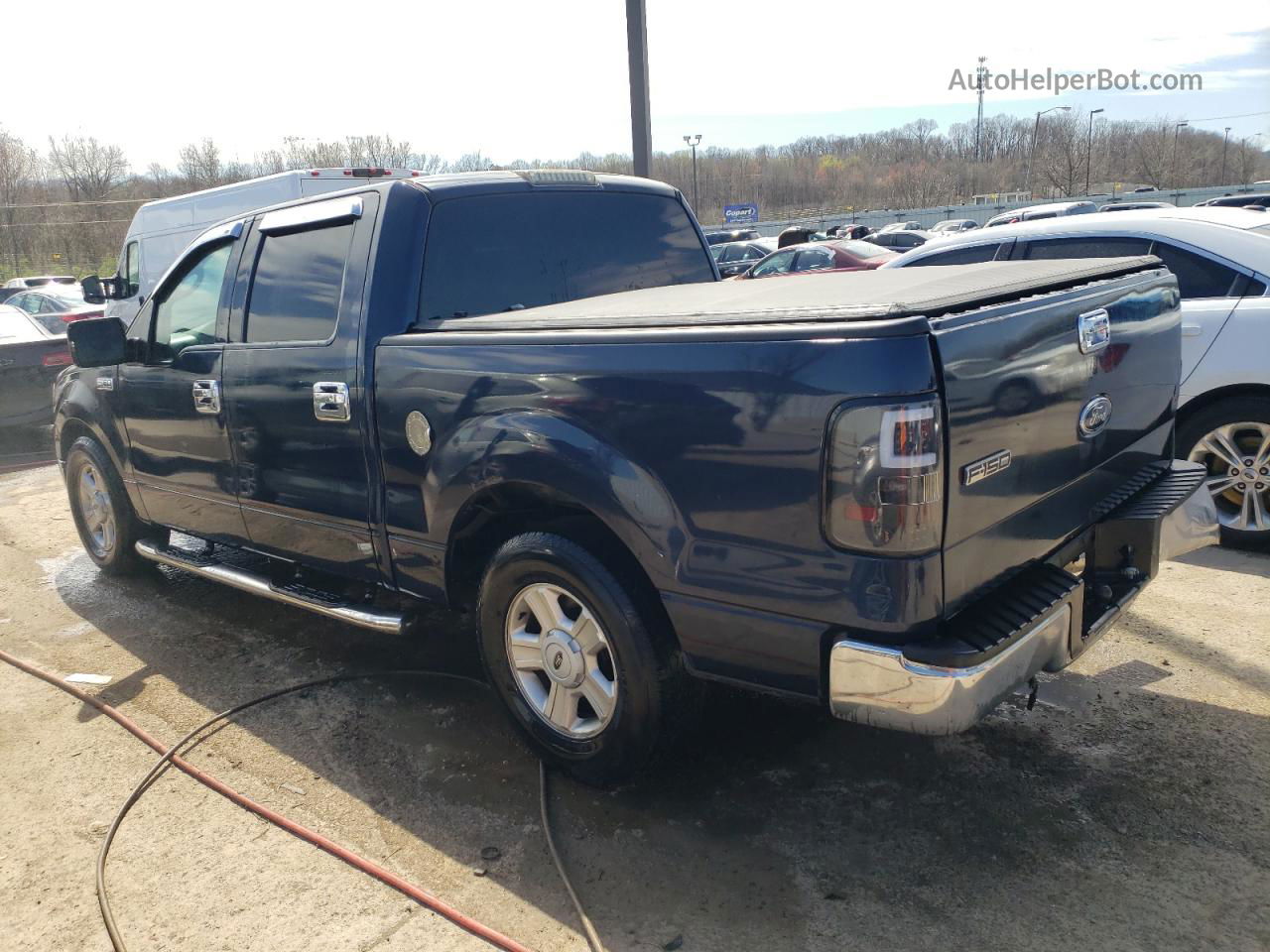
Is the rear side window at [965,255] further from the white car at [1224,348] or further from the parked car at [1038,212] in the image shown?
the parked car at [1038,212]

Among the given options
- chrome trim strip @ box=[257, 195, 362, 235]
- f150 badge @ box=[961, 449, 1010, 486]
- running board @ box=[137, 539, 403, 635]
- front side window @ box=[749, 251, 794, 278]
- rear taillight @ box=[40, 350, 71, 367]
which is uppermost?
chrome trim strip @ box=[257, 195, 362, 235]

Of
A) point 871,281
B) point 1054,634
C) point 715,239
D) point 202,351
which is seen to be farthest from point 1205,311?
point 715,239

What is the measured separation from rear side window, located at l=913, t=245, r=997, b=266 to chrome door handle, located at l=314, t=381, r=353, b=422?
160 inches

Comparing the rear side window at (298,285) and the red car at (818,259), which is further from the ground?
the rear side window at (298,285)

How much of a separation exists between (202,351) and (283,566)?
1495mm

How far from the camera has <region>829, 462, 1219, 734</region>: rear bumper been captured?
231cm

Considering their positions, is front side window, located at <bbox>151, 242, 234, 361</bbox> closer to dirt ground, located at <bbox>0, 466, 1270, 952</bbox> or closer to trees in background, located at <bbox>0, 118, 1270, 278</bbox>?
dirt ground, located at <bbox>0, 466, 1270, 952</bbox>

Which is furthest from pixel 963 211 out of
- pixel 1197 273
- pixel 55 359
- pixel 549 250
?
pixel 549 250

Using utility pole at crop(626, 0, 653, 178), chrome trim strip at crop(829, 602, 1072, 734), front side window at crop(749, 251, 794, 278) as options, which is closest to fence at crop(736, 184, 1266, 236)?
front side window at crop(749, 251, 794, 278)

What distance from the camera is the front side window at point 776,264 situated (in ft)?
63.9

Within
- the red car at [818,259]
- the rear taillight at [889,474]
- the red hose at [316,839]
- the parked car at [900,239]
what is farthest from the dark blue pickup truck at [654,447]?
the parked car at [900,239]

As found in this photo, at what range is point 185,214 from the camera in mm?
12969

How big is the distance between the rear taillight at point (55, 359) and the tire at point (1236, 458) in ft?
35.0

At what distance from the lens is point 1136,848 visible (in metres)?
2.76
